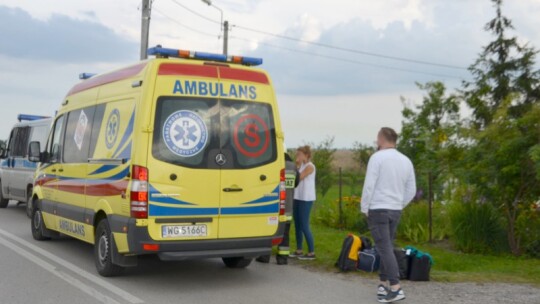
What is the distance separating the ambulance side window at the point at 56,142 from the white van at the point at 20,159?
4.61 meters

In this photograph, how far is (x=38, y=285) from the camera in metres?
7.97

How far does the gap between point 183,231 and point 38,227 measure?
4934mm

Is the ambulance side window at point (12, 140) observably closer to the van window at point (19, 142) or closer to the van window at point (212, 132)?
the van window at point (19, 142)

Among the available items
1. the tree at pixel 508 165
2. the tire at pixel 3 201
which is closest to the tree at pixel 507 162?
the tree at pixel 508 165

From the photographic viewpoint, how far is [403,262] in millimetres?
8477

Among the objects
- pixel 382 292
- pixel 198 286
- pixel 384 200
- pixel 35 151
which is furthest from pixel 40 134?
pixel 382 292

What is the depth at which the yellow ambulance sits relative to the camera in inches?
298

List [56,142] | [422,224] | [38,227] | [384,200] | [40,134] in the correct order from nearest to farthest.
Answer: [384,200] → [56,142] → [38,227] → [422,224] → [40,134]

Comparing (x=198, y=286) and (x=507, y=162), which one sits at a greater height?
(x=507, y=162)

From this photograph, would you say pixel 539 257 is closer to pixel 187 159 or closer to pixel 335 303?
pixel 335 303

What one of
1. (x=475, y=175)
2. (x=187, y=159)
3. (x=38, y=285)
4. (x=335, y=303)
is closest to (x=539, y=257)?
(x=475, y=175)

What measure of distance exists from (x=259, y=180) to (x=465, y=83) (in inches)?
1503

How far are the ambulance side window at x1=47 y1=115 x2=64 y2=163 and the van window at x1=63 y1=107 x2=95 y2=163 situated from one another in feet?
1.00

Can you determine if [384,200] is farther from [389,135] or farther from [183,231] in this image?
[183,231]
